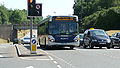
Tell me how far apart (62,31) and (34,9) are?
8.71 m

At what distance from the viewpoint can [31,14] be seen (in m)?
22.0

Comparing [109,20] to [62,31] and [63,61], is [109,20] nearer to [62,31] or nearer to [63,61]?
[62,31]

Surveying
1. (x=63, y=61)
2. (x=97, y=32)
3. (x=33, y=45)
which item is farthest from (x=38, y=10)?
(x=97, y=32)

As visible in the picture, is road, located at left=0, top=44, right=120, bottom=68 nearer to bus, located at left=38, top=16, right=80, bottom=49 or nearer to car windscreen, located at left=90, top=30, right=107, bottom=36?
bus, located at left=38, top=16, right=80, bottom=49

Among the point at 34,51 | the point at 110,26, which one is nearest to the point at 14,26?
the point at 110,26

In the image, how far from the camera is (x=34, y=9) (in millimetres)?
22000

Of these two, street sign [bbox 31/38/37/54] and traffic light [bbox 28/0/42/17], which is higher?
traffic light [bbox 28/0/42/17]

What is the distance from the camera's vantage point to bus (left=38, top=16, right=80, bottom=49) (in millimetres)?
30109

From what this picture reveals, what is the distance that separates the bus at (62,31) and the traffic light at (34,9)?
8164 millimetres

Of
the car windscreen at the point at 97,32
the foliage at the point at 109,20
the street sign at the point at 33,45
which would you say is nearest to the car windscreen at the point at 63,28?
the car windscreen at the point at 97,32

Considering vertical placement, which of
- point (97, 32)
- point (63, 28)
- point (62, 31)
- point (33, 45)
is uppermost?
point (63, 28)

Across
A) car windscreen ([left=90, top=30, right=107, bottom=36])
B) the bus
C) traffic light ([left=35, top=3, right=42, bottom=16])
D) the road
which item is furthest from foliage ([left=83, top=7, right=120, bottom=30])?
traffic light ([left=35, top=3, right=42, bottom=16])

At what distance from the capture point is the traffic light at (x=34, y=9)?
21.9 meters

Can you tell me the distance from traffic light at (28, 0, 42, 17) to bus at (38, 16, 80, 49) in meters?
8.16
